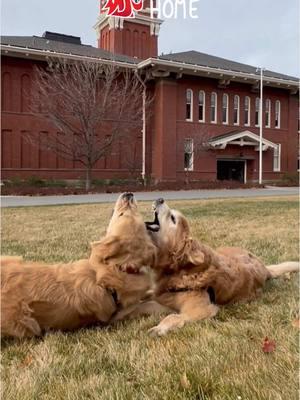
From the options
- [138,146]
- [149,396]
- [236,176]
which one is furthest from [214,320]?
[236,176]

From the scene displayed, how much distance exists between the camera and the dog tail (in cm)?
474

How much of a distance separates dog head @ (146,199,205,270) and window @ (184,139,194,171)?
31.1 m

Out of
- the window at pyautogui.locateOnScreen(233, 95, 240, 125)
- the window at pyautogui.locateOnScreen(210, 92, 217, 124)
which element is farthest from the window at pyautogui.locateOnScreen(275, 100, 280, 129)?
the window at pyautogui.locateOnScreen(210, 92, 217, 124)

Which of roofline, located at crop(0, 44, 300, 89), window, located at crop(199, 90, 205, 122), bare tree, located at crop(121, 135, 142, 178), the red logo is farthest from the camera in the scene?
window, located at crop(199, 90, 205, 122)

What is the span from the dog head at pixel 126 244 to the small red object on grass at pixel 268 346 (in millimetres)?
985

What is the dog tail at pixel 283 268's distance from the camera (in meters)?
4.74

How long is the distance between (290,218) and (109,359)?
321 inches

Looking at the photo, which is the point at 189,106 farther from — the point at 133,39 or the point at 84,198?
the point at 84,198

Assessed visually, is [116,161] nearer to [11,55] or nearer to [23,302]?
[11,55]

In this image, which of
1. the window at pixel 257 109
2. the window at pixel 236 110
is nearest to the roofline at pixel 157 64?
the window at pixel 257 109

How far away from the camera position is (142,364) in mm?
2574

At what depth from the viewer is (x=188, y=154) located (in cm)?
3497

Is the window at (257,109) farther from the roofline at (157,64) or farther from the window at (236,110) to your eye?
the roofline at (157,64)

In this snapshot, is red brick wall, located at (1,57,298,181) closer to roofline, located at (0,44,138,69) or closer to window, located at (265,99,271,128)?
window, located at (265,99,271,128)
